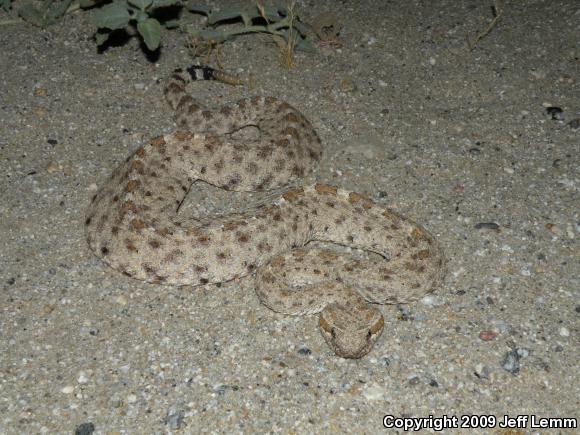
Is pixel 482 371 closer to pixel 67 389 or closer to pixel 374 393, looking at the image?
pixel 374 393

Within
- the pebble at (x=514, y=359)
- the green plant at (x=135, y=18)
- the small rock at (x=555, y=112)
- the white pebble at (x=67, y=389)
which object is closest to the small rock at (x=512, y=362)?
the pebble at (x=514, y=359)

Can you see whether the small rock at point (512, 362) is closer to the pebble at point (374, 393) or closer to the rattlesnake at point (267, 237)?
the rattlesnake at point (267, 237)

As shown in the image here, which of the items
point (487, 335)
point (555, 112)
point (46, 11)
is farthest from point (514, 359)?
point (46, 11)

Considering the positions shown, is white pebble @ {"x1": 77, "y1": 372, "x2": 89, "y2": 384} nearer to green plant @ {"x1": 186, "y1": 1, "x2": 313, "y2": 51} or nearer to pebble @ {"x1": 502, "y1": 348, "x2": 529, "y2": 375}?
pebble @ {"x1": 502, "y1": 348, "x2": 529, "y2": 375}

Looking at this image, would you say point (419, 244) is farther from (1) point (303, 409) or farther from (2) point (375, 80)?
(2) point (375, 80)

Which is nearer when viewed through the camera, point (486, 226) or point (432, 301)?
point (432, 301)
